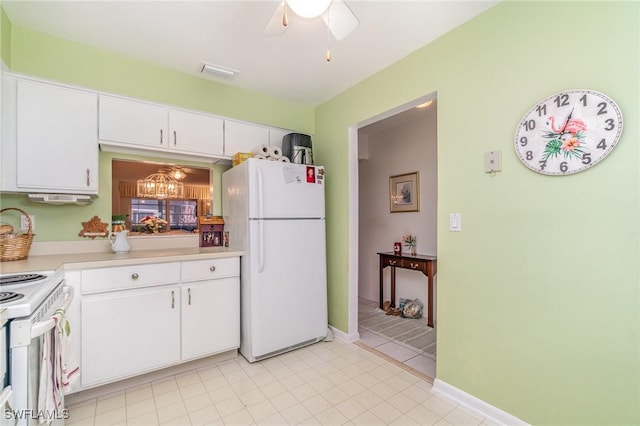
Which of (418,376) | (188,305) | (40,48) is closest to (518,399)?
(418,376)

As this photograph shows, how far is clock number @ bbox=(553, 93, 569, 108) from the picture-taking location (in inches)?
56.1

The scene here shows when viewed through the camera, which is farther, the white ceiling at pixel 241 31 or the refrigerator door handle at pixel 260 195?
the refrigerator door handle at pixel 260 195

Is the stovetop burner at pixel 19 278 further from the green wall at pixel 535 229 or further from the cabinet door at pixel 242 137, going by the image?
the green wall at pixel 535 229

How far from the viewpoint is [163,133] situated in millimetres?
2410

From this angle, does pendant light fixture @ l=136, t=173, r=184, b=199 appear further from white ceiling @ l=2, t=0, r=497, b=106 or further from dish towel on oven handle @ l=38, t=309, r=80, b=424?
dish towel on oven handle @ l=38, t=309, r=80, b=424

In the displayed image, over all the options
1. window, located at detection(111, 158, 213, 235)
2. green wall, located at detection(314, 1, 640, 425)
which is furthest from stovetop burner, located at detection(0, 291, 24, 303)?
green wall, located at detection(314, 1, 640, 425)

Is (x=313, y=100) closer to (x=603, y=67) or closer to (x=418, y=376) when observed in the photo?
(x=603, y=67)

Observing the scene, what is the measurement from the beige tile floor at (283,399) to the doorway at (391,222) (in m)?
0.38

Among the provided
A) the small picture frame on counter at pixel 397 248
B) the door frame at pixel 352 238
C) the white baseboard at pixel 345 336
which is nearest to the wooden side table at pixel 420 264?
the small picture frame on counter at pixel 397 248

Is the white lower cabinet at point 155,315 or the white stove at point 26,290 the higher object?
the white stove at point 26,290

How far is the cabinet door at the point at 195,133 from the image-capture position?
97.2 inches

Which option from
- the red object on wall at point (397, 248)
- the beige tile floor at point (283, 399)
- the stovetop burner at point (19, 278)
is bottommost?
the beige tile floor at point (283, 399)

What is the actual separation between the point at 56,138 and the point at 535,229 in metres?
3.09

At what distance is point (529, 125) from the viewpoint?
155 centimetres
